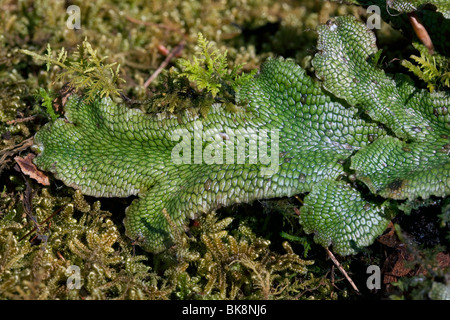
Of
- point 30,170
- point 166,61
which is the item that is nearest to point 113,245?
point 30,170

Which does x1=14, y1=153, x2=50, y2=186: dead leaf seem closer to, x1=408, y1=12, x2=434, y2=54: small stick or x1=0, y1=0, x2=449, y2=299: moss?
x1=0, y1=0, x2=449, y2=299: moss

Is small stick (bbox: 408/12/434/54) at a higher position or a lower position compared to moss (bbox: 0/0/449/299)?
higher

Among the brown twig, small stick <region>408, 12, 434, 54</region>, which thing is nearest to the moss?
the brown twig

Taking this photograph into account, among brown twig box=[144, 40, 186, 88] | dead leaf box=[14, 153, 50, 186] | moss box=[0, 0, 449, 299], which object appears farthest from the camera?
brown twig box=[144, 40, 186, 88]

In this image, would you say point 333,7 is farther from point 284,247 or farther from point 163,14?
point 284,247

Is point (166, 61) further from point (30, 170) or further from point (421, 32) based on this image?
point (421, 32)

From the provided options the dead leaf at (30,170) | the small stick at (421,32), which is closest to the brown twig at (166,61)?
the dead leaf at (30,170)

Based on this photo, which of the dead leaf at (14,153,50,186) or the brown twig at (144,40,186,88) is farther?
the brown twig at (144,40,186,88)

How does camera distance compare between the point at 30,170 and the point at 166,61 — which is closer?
the point at 30,170
